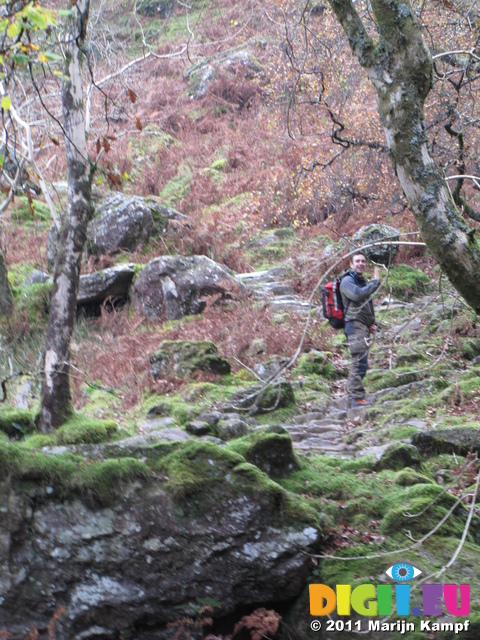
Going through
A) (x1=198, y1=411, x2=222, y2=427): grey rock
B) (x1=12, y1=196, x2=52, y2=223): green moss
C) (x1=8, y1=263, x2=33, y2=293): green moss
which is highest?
(x1=12, y1=196, x2=52, y2=223): green moss

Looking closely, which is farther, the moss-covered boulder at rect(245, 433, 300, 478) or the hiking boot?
the hiking boot

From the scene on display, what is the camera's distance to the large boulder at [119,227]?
14805 millimetres

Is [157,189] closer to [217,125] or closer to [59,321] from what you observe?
[217,125]

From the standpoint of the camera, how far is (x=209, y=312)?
12.3 metres

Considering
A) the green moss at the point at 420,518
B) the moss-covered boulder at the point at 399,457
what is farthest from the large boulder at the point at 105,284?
the green moss at the point at 420,518

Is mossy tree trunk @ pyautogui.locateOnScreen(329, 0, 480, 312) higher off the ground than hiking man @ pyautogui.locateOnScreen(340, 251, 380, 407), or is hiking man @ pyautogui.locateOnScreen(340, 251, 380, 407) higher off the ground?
mossy tree trunk @ pyautogui.locateOnScreen(329, 0, 480, 312)

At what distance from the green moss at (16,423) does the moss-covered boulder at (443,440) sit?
3760 mm

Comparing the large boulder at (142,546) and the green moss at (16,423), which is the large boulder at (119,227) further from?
the large boulder at (142,546)

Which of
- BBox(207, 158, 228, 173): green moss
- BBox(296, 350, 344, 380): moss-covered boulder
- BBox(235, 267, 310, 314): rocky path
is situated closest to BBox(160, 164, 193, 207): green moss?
BBox(207, 158, 228, 173): green moss

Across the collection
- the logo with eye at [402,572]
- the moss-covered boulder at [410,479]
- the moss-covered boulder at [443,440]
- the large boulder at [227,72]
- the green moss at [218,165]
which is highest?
the large boulder at [227,72]

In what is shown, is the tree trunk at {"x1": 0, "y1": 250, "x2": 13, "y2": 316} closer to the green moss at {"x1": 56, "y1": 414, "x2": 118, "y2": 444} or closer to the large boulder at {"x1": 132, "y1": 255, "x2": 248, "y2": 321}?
the large boulder at {"x1": 132, "y1": 255, "x2": 248, "y2": 321}

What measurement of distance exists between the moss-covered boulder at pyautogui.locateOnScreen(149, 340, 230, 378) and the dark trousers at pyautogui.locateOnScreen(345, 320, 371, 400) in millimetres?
2172

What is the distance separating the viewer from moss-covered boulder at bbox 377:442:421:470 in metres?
5.69

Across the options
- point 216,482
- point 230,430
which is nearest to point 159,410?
Answer: point 230,430
